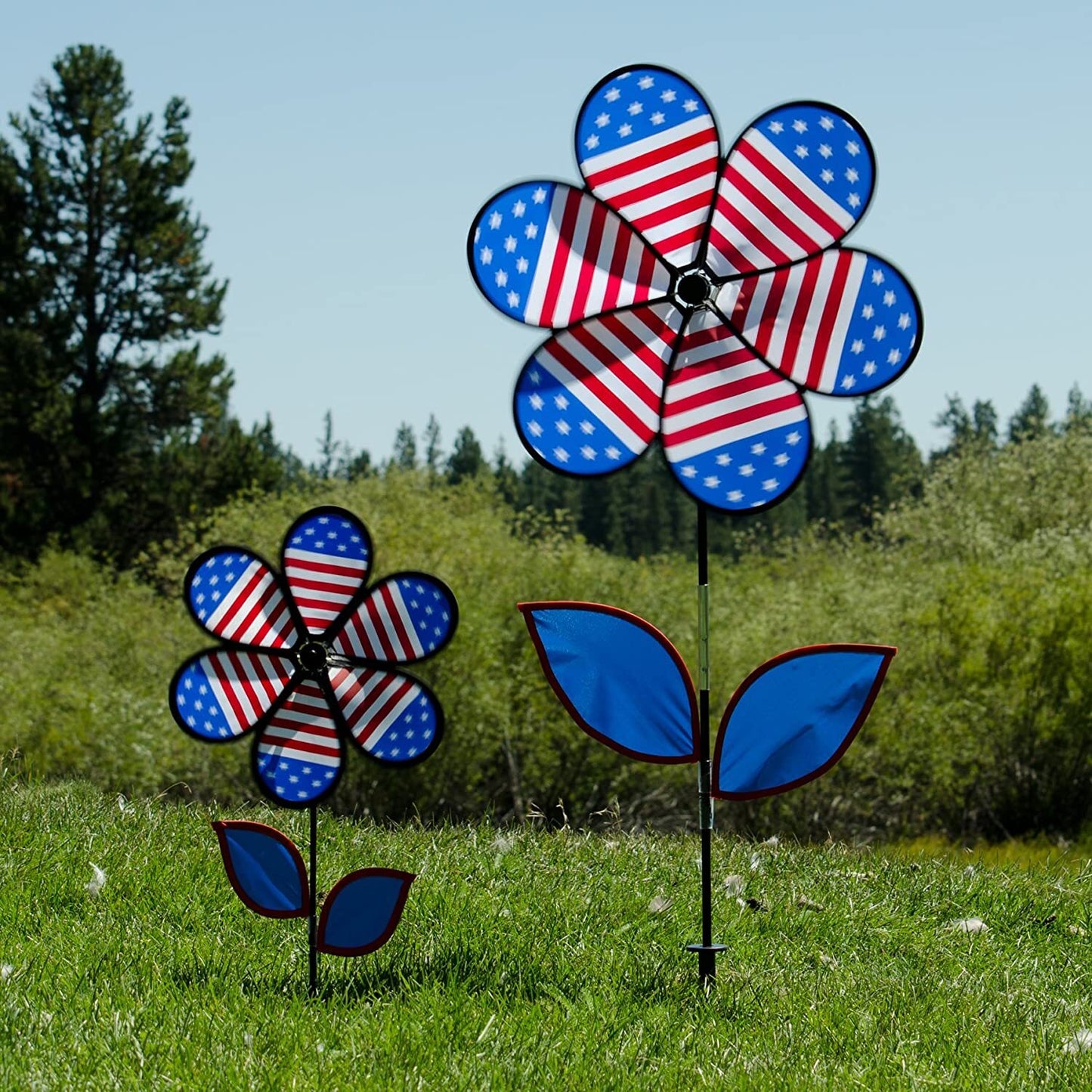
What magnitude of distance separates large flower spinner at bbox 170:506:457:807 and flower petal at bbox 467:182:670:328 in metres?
0.72

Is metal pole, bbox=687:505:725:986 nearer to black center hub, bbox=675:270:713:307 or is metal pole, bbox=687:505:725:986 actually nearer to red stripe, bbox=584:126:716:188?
black center hub, bbox=675:270:713:307

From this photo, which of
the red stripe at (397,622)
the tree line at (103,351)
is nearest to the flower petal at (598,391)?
the red stripe at (397,622)

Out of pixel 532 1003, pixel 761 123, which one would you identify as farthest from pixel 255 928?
pixel 761 123

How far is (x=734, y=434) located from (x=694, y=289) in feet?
1.29

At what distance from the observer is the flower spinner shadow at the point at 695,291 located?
3152 mm

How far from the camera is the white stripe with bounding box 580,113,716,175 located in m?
3.22

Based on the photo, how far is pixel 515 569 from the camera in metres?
13.2

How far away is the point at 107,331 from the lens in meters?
28.2

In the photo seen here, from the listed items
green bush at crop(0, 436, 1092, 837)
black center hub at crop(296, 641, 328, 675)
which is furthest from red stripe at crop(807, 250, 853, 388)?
green bush at crop(0, 436, 1092, 837)

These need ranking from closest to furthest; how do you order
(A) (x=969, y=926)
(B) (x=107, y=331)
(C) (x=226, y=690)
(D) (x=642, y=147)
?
(D) (x=642, y=147) < (C) (x=226, y=690) < (A) (x=969, y=926) < (B) (x=107, y=331)

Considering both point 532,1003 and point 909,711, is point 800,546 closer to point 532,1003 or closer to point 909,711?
point 909,711

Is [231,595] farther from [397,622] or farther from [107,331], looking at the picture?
[107,331]

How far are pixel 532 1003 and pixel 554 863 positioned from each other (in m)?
1.49

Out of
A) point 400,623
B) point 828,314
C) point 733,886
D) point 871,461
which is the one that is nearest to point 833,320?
point 828,314
